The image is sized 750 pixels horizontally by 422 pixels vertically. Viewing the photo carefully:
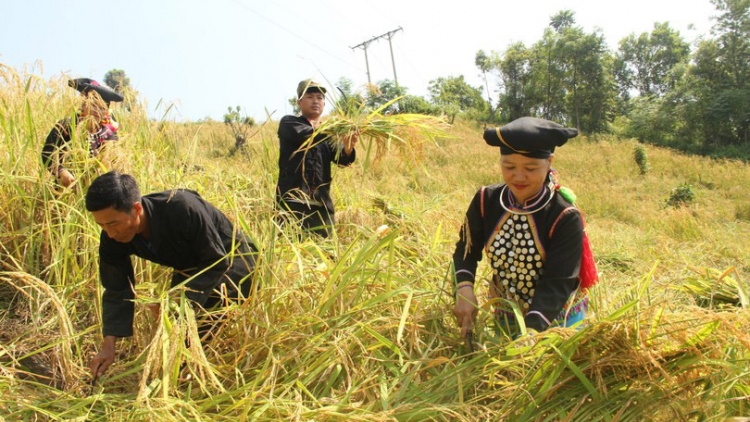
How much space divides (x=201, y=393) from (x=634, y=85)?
50.9 meters

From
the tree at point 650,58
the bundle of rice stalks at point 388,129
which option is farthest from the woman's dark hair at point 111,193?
the tree at point 650,58

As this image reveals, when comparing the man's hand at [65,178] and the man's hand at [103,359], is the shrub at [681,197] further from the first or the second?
the man's hand at [103,359]

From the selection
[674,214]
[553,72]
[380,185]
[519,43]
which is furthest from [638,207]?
[519,43]

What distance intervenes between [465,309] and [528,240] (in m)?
0.29

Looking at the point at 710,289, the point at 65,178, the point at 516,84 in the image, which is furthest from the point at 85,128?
the point at 516,84

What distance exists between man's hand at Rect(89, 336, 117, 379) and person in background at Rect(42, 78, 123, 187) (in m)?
1.04

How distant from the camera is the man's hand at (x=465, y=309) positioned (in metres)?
1.56

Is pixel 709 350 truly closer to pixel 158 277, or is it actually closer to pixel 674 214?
pixel 158 277

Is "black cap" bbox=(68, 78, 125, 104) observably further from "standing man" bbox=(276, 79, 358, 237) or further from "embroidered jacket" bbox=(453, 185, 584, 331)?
"embroidered jacket" bbox=(453, 185, 584, 331)

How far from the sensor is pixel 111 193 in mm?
1562

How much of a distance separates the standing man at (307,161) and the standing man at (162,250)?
3.25 ft

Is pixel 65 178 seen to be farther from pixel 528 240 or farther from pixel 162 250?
pixel 528 240

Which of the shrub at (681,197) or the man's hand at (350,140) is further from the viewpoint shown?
the shrub at (681,197)

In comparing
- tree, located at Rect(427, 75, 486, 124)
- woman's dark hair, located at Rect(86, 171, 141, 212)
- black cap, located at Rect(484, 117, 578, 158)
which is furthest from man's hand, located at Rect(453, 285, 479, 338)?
tree, located at Rect(427, 75, 486, 124)
